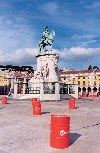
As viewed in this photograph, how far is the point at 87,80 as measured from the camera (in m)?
108

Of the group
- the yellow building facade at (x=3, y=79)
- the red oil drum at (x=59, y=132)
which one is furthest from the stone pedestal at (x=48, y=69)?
the yellow building facade at (x=3, y=79)

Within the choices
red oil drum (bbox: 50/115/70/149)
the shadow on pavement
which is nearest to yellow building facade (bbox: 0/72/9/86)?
the shadow on pavement

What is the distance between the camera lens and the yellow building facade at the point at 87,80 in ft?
339

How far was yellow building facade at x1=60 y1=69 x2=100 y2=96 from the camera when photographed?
103438 mm

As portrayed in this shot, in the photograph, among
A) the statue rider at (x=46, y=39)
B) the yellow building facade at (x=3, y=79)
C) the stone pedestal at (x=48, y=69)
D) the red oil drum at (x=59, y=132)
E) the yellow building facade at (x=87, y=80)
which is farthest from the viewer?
the yellow building facade at (x=3, y=79)

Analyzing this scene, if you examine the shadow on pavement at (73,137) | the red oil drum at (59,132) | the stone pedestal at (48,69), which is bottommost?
the shadow on pavement at (73,137)

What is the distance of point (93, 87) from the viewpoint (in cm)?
10438

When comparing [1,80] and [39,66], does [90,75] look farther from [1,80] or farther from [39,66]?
[39,66]

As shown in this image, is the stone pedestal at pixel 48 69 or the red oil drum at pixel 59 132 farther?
the stone pedestal at pixel 48 69

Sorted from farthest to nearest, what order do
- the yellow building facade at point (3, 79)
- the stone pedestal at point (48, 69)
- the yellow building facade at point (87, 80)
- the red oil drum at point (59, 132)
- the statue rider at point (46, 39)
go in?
the yellow building facade at point (3, 79), the yellow building facade at point (87, 80), the statue rider at point (46, 39), the stone pedestal at point (48, 69), the red oil drum at point (59, 132)

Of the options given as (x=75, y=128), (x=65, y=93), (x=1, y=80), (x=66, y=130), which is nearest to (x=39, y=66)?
(x=65, y=93)

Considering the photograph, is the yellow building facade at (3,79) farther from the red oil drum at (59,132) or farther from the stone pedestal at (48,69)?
the red oil drum at (59,132)

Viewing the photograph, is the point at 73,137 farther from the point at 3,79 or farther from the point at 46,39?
the point at 3,79

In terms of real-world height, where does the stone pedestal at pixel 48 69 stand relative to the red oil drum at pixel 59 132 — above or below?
above
